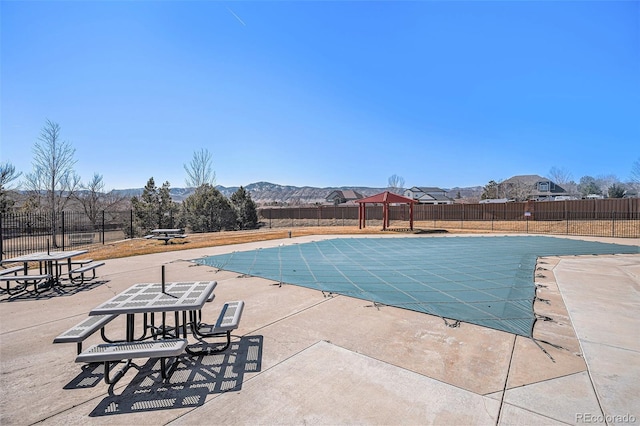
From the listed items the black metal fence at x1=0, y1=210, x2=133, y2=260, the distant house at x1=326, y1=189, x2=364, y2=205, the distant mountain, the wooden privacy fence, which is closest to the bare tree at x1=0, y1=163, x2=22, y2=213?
the black metal fence at x1=0, y1=210, x2=133, y2=260

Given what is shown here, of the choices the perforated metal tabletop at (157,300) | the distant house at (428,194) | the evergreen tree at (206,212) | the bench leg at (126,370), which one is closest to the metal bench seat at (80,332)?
the perforated metal tabletop at (157,300)

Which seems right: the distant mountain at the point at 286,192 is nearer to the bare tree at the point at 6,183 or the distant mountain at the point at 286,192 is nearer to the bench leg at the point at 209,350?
the bare tree at the point at 6,183

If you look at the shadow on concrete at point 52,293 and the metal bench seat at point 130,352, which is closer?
the metal bench seat at point 130,352

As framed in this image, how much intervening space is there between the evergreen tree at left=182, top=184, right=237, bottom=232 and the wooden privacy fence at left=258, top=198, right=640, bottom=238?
32.4 feet

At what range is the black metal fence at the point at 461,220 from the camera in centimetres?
1923

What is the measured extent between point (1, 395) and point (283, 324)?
2.57m

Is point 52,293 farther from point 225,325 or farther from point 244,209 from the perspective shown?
point 244,209

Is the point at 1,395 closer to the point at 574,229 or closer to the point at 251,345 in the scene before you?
the point at 251,345

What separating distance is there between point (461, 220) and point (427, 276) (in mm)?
24199

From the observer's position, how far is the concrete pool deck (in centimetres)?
222

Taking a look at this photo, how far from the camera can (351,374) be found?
273cm

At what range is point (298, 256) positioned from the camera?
968 centimetres

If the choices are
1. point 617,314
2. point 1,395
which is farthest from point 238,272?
point 617,314

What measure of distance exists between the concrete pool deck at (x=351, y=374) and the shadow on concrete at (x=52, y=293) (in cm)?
82
